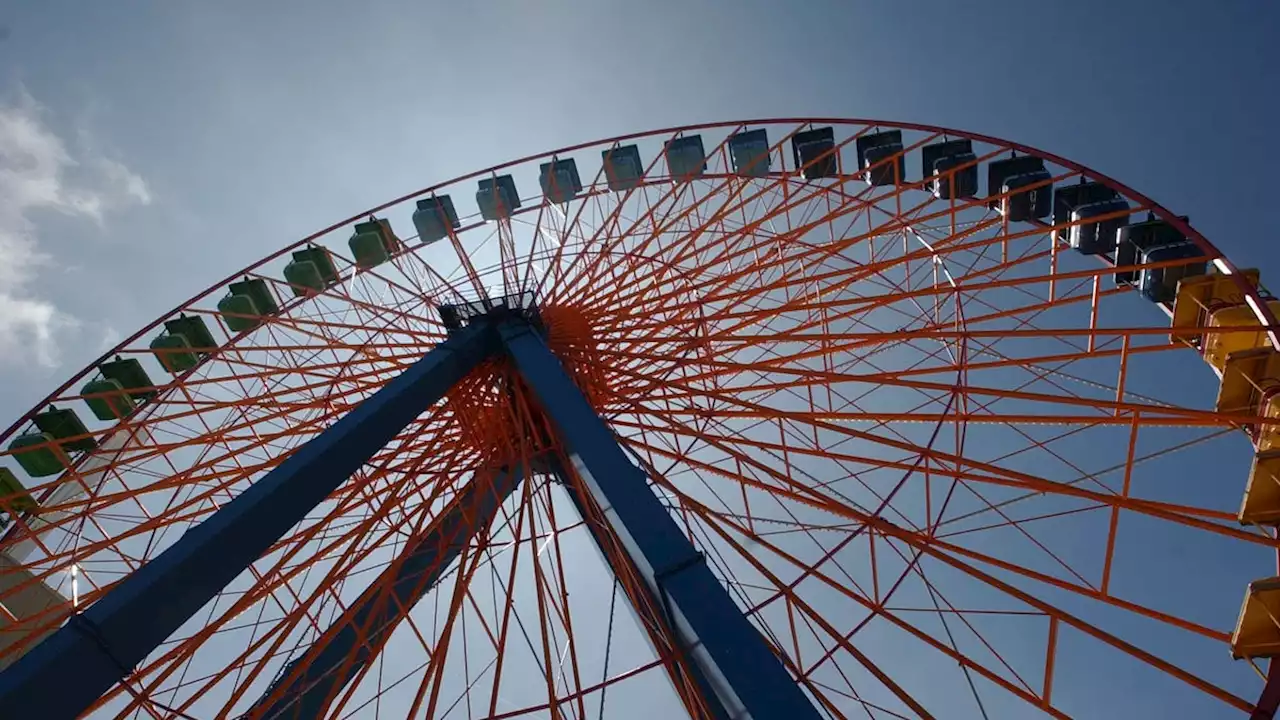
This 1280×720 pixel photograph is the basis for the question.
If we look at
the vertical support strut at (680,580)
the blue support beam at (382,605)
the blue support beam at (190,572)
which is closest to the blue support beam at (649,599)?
the vertical support strut at (680,580)

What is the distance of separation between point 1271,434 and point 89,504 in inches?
706

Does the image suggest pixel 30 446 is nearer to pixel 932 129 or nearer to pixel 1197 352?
pixel 932 129

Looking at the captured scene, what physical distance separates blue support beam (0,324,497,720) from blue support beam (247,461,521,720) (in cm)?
200

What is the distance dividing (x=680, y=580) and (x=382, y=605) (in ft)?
19.4

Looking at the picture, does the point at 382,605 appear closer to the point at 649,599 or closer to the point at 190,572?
the point at 190,572

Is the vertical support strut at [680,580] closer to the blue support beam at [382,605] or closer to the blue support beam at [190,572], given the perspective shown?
the blue support beam at [190,572]

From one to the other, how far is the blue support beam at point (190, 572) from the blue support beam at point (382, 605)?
200cm

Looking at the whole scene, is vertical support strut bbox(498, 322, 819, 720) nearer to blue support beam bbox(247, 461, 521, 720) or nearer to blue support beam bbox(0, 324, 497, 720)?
blue support beam bbox(0, 324, 497, 720)

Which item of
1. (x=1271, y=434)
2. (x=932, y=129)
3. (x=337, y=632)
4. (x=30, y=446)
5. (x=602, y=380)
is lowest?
(x=1271, y=434)

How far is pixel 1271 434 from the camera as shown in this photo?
1123 centimetres

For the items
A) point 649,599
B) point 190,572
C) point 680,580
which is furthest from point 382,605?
point 680,580

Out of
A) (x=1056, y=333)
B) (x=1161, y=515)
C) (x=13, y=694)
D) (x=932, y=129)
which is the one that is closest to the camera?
(x=13, y=694)

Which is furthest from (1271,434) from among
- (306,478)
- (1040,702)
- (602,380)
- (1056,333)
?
(306,478)

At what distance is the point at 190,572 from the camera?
24.7 feet
